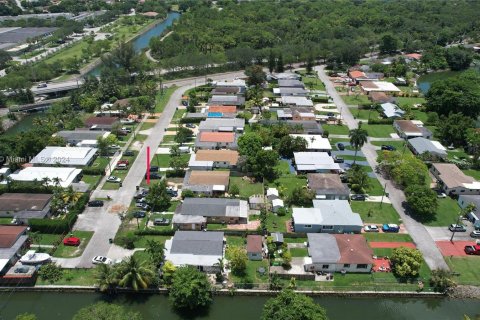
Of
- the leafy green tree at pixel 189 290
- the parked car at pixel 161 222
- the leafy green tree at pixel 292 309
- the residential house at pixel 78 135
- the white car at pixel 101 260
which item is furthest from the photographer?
the residential house at pixel 78 135

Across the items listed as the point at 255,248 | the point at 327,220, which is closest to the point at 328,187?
the point at 327,220

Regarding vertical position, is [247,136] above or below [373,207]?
above

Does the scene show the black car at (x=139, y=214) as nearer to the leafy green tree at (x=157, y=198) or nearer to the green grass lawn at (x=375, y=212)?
the leafy green tree at (x=157, y=198)

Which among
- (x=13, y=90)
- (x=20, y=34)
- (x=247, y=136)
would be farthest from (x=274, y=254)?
(x=20, y=34)

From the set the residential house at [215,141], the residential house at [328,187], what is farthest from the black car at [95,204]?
the residential house at [328,187]

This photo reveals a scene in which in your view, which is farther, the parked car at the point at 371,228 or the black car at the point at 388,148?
the black car at the point at 388,148

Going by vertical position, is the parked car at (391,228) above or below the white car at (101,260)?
below

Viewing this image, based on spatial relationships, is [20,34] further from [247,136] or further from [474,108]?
[474,108]
